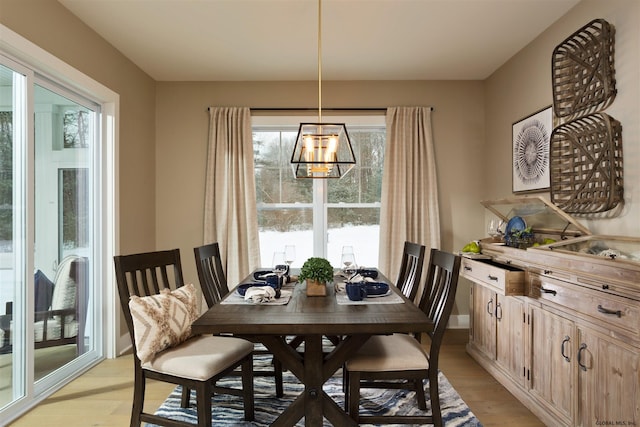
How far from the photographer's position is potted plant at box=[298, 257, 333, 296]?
92.0 inches

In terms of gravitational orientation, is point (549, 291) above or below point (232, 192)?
below

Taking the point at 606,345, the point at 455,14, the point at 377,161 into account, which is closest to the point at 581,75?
the point at 455,14

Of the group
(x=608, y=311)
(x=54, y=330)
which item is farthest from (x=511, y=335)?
(x=54, y=330)

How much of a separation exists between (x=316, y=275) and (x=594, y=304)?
57.0 inches

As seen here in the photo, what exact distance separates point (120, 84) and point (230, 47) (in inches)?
41.7

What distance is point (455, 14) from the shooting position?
2.91m

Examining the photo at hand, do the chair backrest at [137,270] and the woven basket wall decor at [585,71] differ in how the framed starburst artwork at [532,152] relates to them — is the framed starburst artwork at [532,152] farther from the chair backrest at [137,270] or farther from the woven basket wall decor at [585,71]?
the chair backrest at [137,270]

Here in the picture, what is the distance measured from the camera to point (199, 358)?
6.69ft

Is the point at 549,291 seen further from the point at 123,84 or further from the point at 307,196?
the point at 123,84

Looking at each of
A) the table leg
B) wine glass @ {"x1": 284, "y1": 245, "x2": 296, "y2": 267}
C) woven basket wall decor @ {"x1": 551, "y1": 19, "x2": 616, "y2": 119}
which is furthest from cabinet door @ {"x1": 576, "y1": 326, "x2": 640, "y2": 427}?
wine glass @ {"x1": 284, "y1": 245, "x2": 296, "y2": 267}

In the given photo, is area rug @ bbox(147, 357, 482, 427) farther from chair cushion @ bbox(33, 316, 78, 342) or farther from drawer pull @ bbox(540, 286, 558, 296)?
chair cushion @ bbox(33, 316, 78, 342)

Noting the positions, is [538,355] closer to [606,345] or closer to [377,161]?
[606,345]

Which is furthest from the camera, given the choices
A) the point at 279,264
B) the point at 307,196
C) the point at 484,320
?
the point at 307,196

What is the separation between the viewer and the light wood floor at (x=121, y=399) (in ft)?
7.88
